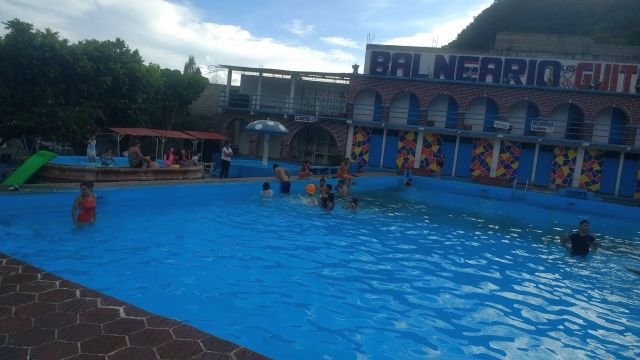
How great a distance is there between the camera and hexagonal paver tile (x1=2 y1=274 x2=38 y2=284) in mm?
4905

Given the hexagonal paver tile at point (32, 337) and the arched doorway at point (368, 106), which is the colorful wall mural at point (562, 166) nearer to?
the arched doorway at point (368, 106)

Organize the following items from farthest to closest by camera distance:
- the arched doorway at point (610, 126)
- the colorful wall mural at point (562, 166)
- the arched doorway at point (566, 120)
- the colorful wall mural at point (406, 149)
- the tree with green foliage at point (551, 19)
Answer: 1. the tree with green foliage at point (551, 19)
2. the colorful wall mural at point (406, 149)
3. the arched doorway at point (566, 120)
4. the colorful wall mural at point (562, 166)
5. the arched doorway at point (610, 126)

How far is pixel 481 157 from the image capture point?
2398 centimetres

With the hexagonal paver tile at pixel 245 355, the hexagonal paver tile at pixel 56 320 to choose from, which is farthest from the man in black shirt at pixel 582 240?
the hexagonal paver tile at pixel 56 320

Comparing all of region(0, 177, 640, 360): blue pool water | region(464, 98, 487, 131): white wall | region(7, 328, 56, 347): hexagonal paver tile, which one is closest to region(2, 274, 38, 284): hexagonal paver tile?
region(0, 177, 640, 360): blue pool water

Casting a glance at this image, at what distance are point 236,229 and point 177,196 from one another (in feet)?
9.95

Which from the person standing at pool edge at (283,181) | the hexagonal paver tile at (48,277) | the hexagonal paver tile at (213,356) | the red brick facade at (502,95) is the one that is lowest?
the hexagonal paver tile at (213,356)

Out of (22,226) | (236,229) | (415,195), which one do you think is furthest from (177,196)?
(415,195)

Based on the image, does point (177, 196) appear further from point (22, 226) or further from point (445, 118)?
point (445, 118)

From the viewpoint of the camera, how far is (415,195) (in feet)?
60.6

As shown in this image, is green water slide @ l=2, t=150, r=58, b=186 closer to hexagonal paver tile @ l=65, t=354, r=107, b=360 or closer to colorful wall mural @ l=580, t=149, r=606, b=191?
hexagonal paver tile @ l=65, t=354, r=107, b=360

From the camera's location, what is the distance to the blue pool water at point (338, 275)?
522cm

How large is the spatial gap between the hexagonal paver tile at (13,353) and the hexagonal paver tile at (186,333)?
1132 mm

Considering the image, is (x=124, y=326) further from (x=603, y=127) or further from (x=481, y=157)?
(x=603, y=127)
